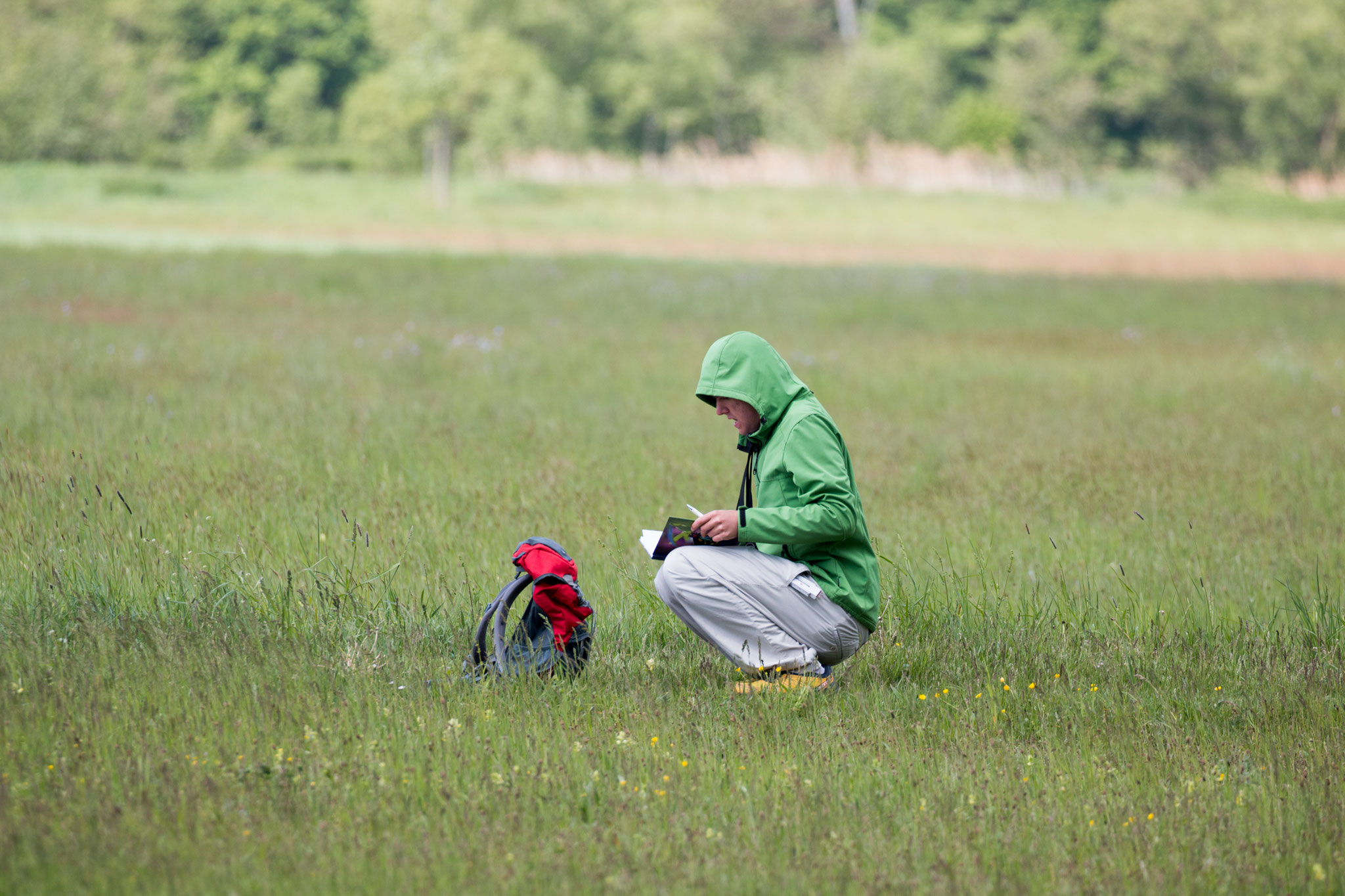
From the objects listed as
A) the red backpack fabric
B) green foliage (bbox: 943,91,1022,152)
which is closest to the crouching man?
the red backpack fabric

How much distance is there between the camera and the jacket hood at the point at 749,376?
13.5 ft

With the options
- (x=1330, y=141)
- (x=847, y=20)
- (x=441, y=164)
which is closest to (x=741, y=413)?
(x=441, y=164)

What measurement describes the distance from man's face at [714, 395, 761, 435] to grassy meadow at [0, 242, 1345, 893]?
3.20 feet

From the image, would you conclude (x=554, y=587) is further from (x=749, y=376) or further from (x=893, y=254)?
(x=893, y=254)

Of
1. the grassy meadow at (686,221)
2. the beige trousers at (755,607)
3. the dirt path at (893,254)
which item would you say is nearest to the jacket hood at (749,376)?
the beige trousers at (755,607)

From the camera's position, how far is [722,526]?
13.4 feet

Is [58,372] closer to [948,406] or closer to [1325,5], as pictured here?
[948,406]

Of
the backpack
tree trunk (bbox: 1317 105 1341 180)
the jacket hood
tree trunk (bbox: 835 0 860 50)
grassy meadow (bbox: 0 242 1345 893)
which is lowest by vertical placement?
grassy meadow (bbox: 0 242 1345 893)

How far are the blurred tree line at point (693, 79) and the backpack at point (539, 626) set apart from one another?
43815mm

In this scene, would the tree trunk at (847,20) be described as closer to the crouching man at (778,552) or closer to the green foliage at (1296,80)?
the green foliage at (1296,80)

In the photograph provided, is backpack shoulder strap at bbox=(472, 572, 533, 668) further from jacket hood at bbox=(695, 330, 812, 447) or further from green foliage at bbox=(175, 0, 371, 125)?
green foliage at bbox=(175, 0, 371, 125)

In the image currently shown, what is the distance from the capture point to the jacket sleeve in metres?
4.03

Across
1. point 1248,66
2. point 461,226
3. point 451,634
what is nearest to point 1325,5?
point 1248,66

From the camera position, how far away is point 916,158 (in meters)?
52.8
